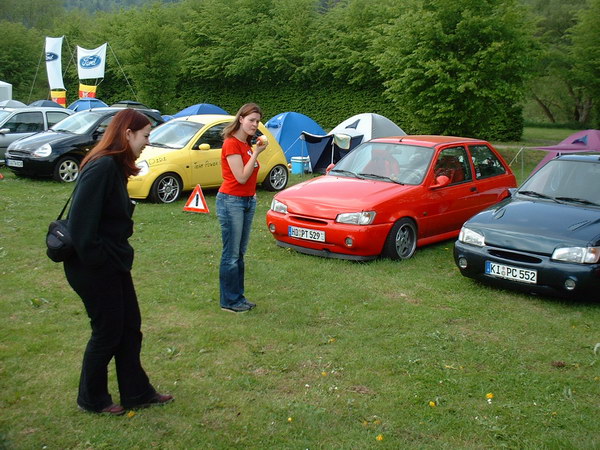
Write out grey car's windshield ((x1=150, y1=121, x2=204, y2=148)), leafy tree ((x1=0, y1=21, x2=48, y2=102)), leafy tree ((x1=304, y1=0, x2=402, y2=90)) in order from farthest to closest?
leafy tree ((x1=0, y1=21, x2=48, y2=102)), leafy tree ((x1=304, y1=0, x2=402, y2=90)), grey car's windshield ((x1=150, y1=121, x2=204, y2=148))

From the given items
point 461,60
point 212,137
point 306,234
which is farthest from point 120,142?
point 461,60

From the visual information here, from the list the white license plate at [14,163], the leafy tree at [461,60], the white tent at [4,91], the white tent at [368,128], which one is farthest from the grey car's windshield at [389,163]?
the white tent at [4,91]

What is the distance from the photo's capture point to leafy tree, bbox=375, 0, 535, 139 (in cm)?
1825

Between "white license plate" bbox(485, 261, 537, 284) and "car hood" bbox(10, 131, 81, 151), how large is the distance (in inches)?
404

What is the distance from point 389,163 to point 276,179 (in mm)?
5441

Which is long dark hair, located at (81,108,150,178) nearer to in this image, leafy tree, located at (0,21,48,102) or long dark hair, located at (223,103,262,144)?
long dark hair, located at (223,103,262,144)

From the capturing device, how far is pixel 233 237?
20.2 ft

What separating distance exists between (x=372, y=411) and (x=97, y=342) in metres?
1.85

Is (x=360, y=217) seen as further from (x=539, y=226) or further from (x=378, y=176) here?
(x=539, y=226)

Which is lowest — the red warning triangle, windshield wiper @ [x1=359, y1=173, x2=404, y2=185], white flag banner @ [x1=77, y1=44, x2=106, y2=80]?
the red warning triangle

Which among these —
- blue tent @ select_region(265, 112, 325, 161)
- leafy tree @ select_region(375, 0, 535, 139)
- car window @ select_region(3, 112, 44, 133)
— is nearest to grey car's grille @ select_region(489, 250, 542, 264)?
leafy tree @ select_region(375, 0, 535, 139)

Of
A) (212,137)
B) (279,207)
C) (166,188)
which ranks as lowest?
(166,188)

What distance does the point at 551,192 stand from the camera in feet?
26.3

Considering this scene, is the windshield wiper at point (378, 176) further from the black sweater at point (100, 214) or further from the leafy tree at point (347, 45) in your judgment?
the leafy tree at point (347, 45)
